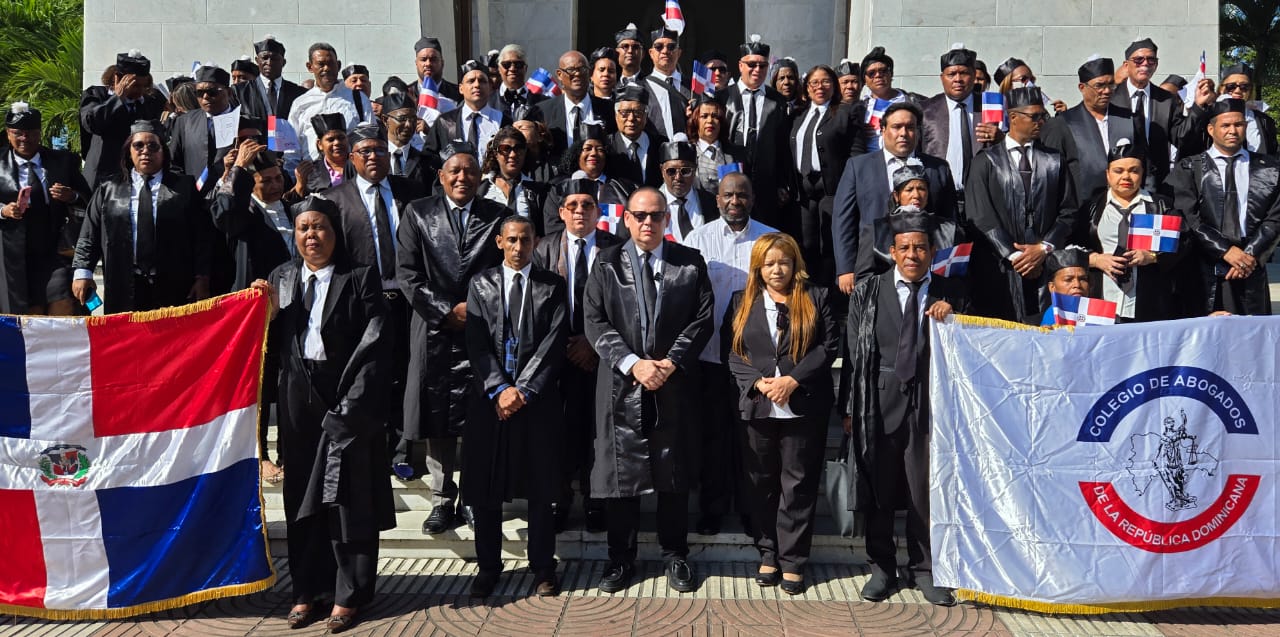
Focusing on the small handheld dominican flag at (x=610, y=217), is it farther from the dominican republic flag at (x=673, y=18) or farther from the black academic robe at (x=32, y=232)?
the black academic robe at (x=32, y=232)

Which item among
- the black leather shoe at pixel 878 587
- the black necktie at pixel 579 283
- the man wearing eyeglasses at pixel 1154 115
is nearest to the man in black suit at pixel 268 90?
the black necktie at pixel 579 283

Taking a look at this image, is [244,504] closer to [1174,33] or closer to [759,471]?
[759,471]

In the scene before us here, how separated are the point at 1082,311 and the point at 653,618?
2.87m

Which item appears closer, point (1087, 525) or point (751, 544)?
point (1087, 525)

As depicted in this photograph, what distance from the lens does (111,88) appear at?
936 centimetres

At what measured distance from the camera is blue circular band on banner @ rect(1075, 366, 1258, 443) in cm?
529

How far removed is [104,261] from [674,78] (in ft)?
15.7

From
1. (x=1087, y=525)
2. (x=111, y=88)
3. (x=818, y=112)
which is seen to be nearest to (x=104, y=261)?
(x=111, y=88)

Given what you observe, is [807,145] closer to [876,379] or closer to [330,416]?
[876,379]

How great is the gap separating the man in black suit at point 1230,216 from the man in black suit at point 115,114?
778 centimetres

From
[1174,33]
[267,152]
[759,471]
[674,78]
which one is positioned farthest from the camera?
[1174,33]

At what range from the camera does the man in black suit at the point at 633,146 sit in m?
7.06

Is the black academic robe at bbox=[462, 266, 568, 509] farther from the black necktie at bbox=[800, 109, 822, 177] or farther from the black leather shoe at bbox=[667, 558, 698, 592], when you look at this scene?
the black necktie at bbox=[800, 109, 822, 177]

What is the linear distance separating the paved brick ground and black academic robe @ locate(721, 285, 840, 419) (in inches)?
40.0
